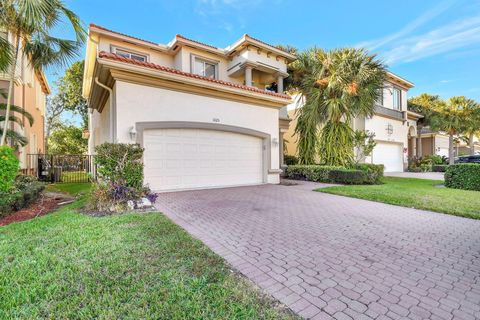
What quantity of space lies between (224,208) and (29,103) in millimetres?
15387

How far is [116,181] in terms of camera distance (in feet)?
22.5

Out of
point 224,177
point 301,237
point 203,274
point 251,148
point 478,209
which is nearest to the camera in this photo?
point 203,274

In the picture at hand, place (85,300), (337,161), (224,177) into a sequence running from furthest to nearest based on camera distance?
1. (337,161)
2. (224,177)
3. (85,300)

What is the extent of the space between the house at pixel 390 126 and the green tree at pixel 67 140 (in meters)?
24.1

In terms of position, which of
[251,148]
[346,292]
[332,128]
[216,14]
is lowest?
[346,292]

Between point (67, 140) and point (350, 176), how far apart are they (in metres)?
31.1

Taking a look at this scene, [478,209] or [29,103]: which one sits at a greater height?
[29,103]

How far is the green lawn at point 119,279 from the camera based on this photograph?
2334 millimetres

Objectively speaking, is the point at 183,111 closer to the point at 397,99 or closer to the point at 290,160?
the point at 290,160

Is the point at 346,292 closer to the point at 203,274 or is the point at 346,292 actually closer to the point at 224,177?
the point at 203,274

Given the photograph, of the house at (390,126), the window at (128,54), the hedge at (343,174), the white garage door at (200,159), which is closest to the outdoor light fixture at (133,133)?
the white garage door at (200,159)

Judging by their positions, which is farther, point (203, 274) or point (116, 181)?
point (116, 181)

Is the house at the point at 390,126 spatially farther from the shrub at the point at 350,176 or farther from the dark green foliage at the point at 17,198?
the dark green foliage at the point at 17,198

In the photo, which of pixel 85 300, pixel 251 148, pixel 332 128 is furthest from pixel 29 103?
pixel 332 128
